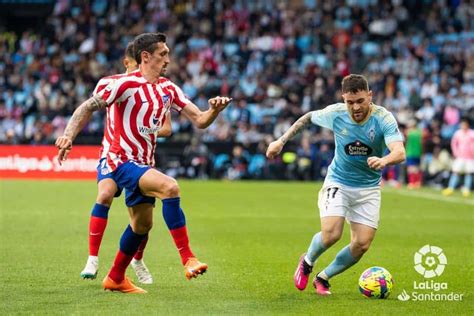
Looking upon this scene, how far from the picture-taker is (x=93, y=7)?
132 ft

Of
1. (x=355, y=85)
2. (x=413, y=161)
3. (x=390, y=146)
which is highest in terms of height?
(x=355, y=85)

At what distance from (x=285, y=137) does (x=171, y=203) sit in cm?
134

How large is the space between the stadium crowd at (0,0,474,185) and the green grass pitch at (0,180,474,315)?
812 centimetres

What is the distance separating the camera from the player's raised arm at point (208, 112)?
369 inches

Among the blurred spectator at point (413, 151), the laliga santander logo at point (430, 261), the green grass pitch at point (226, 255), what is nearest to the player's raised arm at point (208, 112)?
the green grass pitch at point (226, 255)

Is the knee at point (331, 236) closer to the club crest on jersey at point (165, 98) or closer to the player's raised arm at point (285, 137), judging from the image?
the player's raised arm at point (285, 137)

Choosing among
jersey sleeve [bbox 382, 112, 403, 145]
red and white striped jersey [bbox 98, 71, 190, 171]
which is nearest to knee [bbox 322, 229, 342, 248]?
jersey sleeve [bbox 382, 112, 403, 145]

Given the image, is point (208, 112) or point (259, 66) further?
point (259, 66)

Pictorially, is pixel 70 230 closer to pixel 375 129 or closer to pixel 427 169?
pixel 375 129

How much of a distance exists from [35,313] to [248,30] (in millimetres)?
30892

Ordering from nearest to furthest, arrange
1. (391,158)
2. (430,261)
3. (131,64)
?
(391,158), (131,64), (430,261)

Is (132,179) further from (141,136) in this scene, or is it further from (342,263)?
(342,263)

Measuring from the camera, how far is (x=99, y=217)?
995cm

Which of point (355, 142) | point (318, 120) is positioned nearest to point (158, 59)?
point (318, 120)
